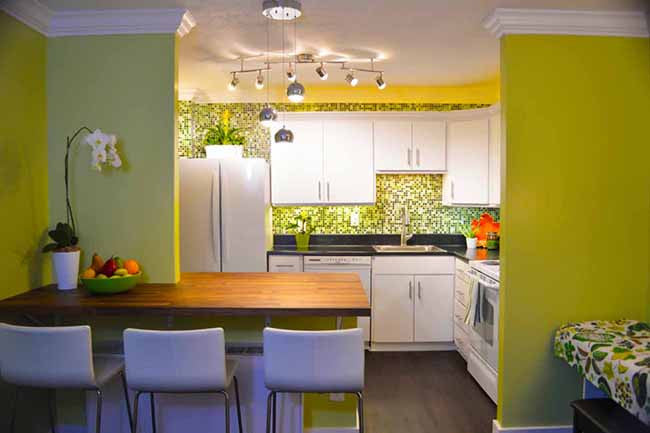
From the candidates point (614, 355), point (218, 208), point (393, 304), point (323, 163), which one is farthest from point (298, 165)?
point (614, 355)

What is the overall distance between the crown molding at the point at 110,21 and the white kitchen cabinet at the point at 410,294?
249 centimetres

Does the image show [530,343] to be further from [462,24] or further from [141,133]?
[141,133]

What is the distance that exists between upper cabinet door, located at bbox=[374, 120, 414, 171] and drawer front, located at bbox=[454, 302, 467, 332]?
1.42 metres

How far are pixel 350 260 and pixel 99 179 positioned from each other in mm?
2211

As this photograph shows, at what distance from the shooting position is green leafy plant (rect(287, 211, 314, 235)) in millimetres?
4512

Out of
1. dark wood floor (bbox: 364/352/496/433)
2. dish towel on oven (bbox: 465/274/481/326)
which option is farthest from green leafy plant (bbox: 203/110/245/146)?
dish towel on oven (bbox: 465/274/481/326)

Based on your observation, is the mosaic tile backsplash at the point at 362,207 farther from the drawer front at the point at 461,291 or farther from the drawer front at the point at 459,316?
the drawer front at the point at 459,316

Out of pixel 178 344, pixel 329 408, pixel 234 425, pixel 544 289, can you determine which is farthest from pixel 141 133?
pixel 544 289

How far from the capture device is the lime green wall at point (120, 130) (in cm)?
259

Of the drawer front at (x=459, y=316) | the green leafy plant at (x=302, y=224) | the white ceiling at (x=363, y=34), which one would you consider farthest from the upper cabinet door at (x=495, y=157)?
the green leafy plant at (x=302, y=224)

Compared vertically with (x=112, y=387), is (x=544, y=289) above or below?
above

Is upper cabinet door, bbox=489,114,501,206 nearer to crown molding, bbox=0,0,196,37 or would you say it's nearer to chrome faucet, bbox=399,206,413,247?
chrome faucet, bbox=399,206,413,247

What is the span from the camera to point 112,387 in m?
2.35

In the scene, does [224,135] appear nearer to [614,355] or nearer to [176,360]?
[176,360]
